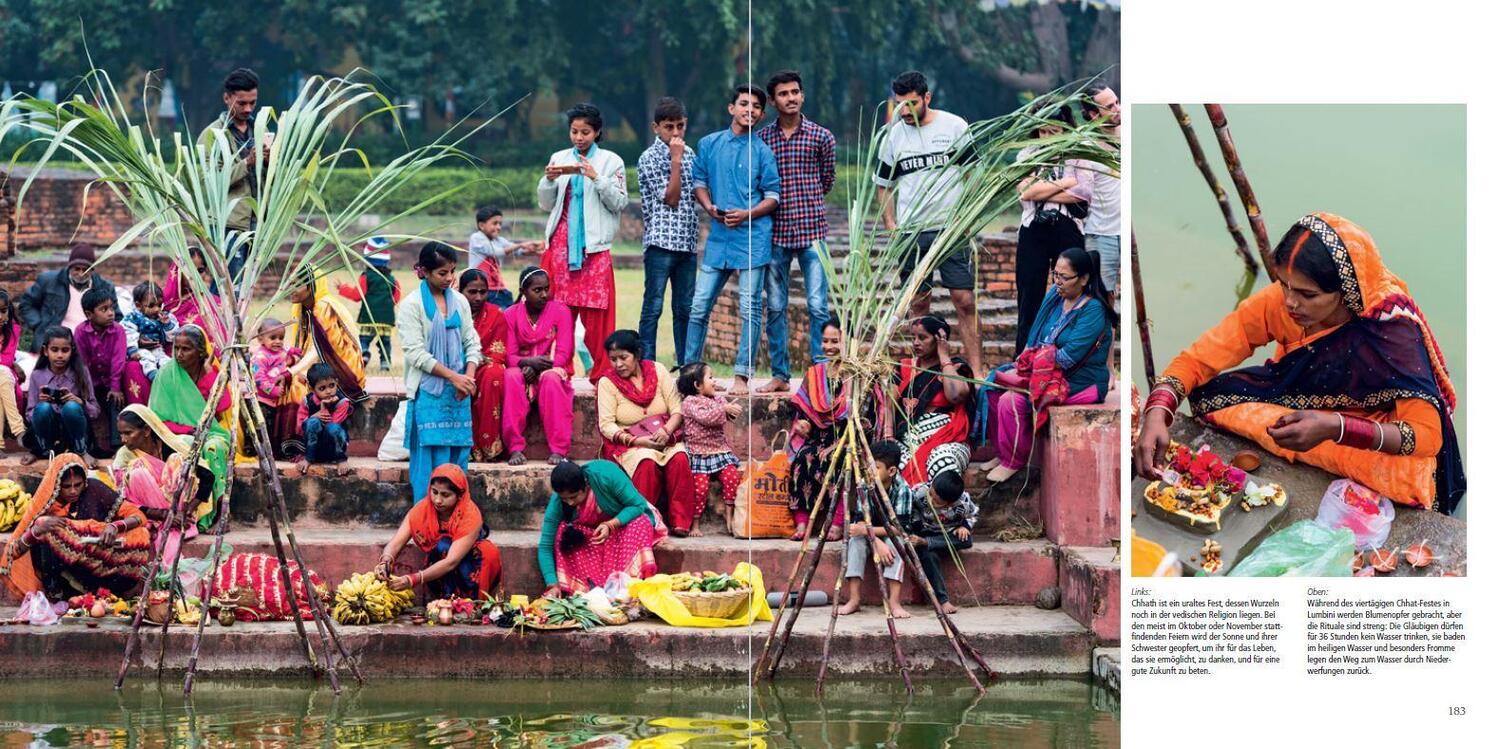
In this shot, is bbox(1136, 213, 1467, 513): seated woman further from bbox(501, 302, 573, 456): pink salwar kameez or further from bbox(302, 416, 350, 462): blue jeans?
bbox(302, 416, 350, 462): blue jeans

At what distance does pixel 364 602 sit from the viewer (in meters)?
7.83

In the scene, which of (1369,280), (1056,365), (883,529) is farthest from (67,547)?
(1369,280)

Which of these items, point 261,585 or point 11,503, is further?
point 11,503

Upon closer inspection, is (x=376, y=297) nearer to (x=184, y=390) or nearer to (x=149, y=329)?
(x=149, y=329)

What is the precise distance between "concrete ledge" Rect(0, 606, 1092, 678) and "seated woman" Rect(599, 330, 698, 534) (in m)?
0.87

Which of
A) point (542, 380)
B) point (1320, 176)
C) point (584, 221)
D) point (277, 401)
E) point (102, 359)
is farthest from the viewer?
point (584, 221)

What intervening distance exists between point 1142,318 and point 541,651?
270cm

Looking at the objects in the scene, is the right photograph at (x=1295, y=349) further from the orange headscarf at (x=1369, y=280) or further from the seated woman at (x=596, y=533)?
the seated woman at (x=596, y=533)

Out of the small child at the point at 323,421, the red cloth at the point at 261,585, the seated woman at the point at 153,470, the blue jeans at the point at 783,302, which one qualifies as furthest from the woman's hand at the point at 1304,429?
the seated woman at the point at 153,470

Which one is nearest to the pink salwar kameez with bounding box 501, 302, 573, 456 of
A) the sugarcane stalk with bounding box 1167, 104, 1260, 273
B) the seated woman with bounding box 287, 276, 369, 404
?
the seated woman with bounding box 287, 276, 369, 404

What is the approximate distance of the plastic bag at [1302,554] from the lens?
671cm

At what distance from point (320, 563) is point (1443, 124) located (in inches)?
189

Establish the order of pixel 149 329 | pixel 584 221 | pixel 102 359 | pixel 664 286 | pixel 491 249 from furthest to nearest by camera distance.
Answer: pixel 491 249 < pixel 149 329 < pixel 664 286 < pixel 584 221 < pixel 102 359

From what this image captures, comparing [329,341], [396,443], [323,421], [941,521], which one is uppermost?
[329,341]
